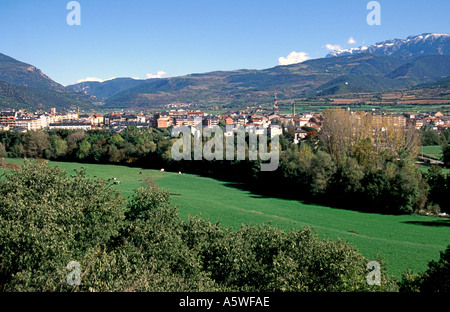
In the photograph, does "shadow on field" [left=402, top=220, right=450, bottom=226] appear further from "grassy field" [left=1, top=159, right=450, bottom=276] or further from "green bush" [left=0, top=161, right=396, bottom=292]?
"green bush" [left=0, top=161, right=396, bottom=292]

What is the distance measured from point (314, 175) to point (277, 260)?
26.0 m

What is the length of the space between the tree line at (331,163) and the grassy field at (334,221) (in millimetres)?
2496

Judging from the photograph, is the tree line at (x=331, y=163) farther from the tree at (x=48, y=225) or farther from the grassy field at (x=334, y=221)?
the tree at (x=48, y=225)

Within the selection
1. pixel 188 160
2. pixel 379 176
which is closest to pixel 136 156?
pixel 188 160

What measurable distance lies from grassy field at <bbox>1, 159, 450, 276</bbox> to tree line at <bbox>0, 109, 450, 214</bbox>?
8.19ft

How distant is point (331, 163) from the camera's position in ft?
124

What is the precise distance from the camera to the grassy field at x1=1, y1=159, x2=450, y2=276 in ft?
70.5

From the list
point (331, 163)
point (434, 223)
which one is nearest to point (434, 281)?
point (434, 223)

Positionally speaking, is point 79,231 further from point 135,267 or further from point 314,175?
point 314,175

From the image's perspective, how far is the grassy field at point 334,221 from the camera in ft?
70.5

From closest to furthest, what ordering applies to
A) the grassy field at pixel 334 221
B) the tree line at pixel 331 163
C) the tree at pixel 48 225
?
the tree at pixel 48 225
the grassy field at pixel 334 221
the tree line at pixel 331 163

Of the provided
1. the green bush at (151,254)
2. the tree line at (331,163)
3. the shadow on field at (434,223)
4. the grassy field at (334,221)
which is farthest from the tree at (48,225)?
the tree line at (331,163)

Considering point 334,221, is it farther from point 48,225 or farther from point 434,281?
point 48,225
